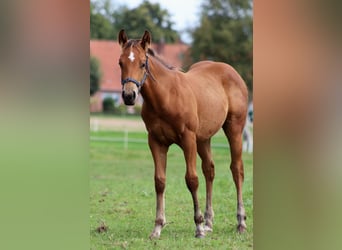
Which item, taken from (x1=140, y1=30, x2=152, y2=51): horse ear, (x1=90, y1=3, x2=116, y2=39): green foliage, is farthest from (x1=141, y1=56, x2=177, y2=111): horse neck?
(x1=90, y1=3, x2=116, y2=39): green foliage

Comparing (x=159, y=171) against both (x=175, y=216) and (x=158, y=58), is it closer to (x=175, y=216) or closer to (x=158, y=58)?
(x=175, y=216)

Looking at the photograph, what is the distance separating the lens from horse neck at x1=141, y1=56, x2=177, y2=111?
8.01 feet

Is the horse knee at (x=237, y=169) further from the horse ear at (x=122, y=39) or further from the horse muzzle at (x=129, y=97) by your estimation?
the horse ear at (x=122, y=39)

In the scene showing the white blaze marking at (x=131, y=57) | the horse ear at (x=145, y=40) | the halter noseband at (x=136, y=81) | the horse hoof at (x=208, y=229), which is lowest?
the horse hoof at (x=208, y=229)

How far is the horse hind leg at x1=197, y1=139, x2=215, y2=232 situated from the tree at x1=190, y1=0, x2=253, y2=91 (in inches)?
23.6

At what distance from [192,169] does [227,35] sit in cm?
181

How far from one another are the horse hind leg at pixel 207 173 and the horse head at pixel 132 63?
25.2 inches

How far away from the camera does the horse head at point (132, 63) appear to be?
7.11 ft

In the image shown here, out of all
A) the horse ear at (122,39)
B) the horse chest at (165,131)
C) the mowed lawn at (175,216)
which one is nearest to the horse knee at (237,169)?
the mowed lawn at (175,216)

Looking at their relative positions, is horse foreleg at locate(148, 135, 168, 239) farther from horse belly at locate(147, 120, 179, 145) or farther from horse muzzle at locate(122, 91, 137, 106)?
horse muzzle at locate(122, 91, 137, 106)

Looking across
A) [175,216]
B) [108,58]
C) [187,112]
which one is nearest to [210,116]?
[187,112]

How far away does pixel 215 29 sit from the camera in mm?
3924
